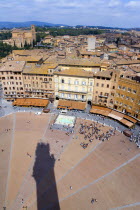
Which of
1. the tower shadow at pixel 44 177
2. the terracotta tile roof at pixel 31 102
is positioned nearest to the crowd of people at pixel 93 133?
the tower shadow at pixel 44 177

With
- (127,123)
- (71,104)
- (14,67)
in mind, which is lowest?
(127,123)

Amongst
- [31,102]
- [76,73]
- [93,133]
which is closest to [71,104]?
[76,73]

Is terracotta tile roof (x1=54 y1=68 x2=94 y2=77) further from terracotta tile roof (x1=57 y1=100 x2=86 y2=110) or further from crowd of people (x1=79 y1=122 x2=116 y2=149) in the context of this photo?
crowd of people (x1=79 y1=122 x2=116 y2=149)

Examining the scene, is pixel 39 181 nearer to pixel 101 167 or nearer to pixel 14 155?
pixel 14 155

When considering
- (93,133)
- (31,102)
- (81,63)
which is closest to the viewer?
(93,133)

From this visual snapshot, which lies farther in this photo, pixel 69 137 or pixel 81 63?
pixel 81 63

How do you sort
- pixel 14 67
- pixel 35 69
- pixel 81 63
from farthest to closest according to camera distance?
pixel 81 63
pixel 35 69
pixel 14 67

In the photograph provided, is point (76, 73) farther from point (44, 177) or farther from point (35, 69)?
point (44, 177)

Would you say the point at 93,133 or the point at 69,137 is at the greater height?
the point at 93,133

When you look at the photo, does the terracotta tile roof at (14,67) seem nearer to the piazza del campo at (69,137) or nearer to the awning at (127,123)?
the piazza del campo at (69,137)
